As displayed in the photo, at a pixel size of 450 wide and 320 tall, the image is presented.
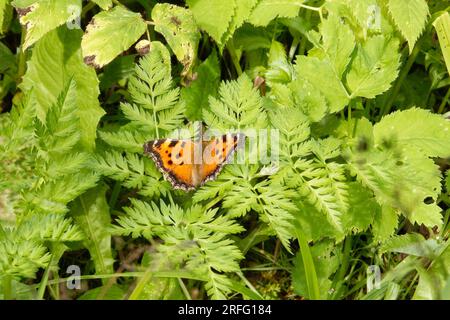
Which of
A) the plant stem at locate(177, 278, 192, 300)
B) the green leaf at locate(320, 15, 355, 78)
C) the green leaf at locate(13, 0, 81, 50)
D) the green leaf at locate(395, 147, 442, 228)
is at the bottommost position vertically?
the plant stem at locate(177, 278, 192, 300)

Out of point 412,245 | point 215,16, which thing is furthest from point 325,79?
point 412,245

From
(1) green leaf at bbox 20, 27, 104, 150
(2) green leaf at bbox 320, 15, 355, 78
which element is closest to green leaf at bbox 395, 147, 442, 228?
(2) green leaf at bbox 320, 15, 355, 78

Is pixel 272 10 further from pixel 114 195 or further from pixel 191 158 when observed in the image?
pixel 114 195

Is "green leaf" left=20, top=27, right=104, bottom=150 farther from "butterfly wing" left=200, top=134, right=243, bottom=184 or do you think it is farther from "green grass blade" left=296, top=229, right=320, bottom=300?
"green grass blade" left=296, top=229, right=320, bottom=300

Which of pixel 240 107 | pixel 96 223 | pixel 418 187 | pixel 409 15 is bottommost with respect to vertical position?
pixel 96 223

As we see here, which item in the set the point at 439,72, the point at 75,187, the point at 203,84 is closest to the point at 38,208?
the point at 75,187
